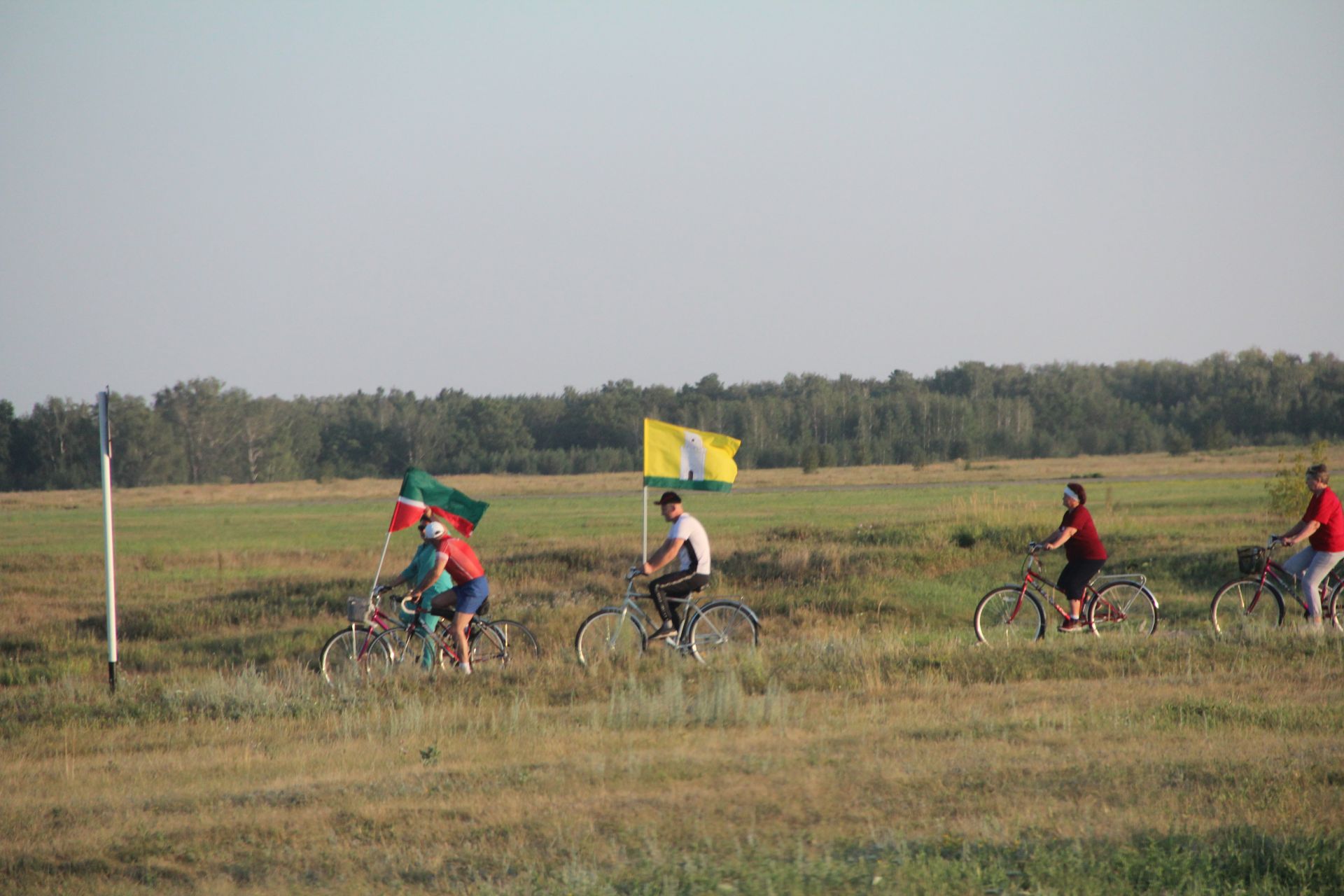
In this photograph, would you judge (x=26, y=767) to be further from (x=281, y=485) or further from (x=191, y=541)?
(x=281, y=485)

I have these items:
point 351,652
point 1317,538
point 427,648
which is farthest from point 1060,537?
point 351,652

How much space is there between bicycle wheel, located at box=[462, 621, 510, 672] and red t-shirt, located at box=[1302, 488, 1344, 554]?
8.52m

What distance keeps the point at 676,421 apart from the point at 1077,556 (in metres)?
117

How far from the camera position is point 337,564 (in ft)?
105

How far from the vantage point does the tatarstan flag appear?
1454cm

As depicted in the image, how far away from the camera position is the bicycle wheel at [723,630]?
1268 cm

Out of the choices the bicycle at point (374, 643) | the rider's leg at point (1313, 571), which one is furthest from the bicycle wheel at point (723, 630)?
the rider's leg at point (1313, 571)

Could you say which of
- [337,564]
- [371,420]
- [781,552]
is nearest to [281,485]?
[371,420]

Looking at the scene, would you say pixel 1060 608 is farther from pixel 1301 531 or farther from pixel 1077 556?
pixel 1301 531

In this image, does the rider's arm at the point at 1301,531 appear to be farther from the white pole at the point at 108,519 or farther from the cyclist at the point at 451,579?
the white pole at the point at 108,519

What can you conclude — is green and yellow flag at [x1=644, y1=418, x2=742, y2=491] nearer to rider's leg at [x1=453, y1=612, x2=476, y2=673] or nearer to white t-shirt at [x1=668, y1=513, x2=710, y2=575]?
white t-shirt at [x1=668, y1=513, x2=710, y2=575]

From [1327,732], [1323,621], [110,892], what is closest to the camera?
[110,892]

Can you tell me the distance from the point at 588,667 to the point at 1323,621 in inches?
314

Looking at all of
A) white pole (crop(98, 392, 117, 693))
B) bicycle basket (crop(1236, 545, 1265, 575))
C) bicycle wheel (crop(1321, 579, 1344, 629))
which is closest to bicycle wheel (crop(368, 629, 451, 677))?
white pole (crop(98, 392, 117, 693))
